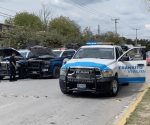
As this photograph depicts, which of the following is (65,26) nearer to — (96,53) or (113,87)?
(96,53)

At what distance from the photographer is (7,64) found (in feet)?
75.4

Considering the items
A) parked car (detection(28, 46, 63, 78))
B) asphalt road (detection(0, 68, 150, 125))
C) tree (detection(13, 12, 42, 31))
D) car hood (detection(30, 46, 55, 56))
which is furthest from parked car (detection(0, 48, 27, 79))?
tree (detection(13, 12, 42, 31))

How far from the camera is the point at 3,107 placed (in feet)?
39.6

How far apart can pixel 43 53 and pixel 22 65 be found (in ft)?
6.91

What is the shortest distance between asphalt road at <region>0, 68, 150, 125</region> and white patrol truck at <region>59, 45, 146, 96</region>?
1.40 ft

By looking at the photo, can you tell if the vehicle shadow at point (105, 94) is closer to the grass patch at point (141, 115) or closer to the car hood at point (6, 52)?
the grass patch at point (141, 115)

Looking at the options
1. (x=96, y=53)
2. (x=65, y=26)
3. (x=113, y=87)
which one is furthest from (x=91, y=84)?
(x=65, y=26)

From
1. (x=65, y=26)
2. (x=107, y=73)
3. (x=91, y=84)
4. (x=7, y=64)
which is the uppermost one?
(x=65, y=26)

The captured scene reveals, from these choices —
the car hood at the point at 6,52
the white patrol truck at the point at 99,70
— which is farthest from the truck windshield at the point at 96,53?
the car hood at the point at 6,52

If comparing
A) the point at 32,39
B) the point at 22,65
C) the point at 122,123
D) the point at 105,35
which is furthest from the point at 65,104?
the point at 105,35

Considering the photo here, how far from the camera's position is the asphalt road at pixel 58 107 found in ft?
32.8

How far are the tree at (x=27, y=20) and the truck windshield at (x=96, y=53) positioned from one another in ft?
220

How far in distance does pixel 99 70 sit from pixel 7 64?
10012mm

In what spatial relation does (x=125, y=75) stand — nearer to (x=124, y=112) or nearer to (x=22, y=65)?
(x=124, y=112)
